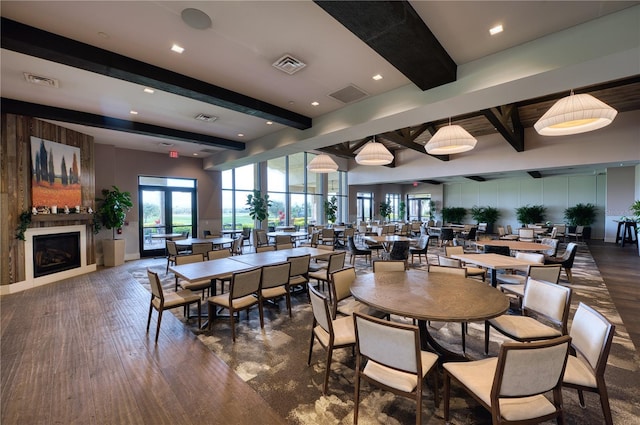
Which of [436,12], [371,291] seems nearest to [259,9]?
[436,12]

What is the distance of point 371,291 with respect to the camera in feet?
8.27

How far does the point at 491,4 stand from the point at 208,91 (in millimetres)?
3767

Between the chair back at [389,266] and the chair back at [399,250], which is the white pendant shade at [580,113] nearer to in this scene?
the chair back at [389,266]

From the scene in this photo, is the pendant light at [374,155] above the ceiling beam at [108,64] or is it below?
below

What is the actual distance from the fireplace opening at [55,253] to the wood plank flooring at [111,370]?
50.0 inches

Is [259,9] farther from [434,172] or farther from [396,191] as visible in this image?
[396,191]

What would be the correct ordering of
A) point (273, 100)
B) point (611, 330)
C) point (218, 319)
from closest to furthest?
1. point (611, 330)
2. point (218, 319)
3. point (273, 100)

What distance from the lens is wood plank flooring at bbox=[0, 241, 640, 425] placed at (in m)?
2.08

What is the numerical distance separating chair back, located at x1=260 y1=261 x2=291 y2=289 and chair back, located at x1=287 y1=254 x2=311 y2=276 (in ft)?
0.77

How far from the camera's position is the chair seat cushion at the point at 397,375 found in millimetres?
1742

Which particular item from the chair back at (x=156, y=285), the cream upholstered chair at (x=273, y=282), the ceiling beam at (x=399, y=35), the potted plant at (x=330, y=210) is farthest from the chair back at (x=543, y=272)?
the potted plant at (x=330, y=210)

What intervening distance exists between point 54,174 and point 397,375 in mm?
7748

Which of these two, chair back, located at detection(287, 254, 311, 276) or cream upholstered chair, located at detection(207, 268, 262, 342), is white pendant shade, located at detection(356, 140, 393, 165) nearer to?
chair back, located at detection(287, 254, 311, 276)

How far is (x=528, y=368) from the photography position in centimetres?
146
